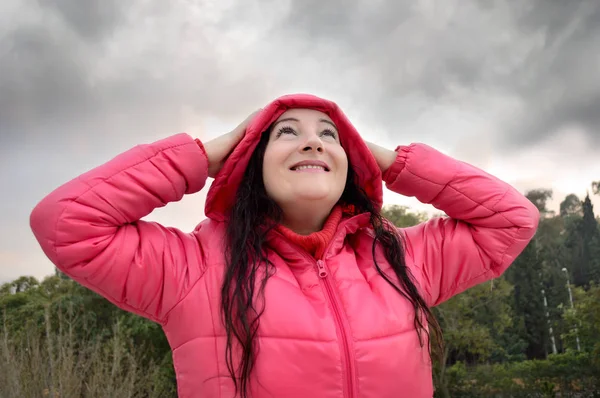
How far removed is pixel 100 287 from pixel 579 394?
1400cm

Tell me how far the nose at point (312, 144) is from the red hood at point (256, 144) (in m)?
0.22

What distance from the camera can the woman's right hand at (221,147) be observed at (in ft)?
7.72

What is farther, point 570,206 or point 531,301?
point 570,206

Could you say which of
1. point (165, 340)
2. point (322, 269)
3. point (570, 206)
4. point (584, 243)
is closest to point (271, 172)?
point (322, 269)

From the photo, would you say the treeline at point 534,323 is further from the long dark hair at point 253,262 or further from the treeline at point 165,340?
the long dark hair at point 253,262

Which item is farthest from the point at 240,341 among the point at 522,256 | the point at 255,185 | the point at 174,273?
the point at 522,256

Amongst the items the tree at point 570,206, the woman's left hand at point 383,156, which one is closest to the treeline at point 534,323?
the woman's left hand at point 383,156

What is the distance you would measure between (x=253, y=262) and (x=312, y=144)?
63cm

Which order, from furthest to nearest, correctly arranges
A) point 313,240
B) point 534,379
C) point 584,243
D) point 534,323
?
point 584,243, point 534,323, point 534,379, point 313,240

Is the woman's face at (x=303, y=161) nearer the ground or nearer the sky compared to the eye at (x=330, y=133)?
nearer the ground

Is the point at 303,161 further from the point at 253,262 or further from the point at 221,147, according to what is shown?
the point at 253,262

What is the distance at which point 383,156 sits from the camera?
8.57 feet

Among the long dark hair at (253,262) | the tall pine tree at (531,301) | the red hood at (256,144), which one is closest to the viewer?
the long dark hair at (253,262)

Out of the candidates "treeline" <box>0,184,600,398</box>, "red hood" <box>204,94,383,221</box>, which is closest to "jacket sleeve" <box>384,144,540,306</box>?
"red hood" <box>204,94,383,221</box>
